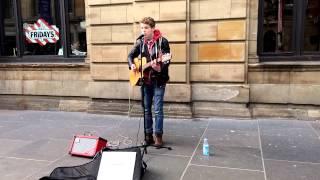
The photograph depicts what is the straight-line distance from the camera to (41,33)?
988cm

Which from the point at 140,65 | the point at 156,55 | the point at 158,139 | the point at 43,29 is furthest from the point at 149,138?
the point at 43,29

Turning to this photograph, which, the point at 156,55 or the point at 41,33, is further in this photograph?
the point at 41,33

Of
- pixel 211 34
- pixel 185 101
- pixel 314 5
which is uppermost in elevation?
pixel 314 5

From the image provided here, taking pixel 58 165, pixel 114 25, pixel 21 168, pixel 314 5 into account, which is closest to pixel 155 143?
pixel 58 165

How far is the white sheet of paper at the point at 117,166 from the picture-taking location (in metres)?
4.36

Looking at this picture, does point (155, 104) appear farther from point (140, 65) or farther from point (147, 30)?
point (147, 30)

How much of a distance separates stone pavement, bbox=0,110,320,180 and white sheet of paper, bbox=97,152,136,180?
41cm

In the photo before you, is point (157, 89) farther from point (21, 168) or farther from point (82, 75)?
point (82, 75)

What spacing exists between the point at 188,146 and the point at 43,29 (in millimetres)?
5772

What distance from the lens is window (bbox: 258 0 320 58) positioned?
25.6 feet

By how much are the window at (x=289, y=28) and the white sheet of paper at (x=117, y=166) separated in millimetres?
4613

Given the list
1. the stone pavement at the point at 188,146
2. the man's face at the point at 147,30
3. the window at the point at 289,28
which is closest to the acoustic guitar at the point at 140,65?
→ the man's face at the point at 147,30

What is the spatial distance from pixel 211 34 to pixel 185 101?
1.52 metres

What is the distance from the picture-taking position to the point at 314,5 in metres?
7.82
